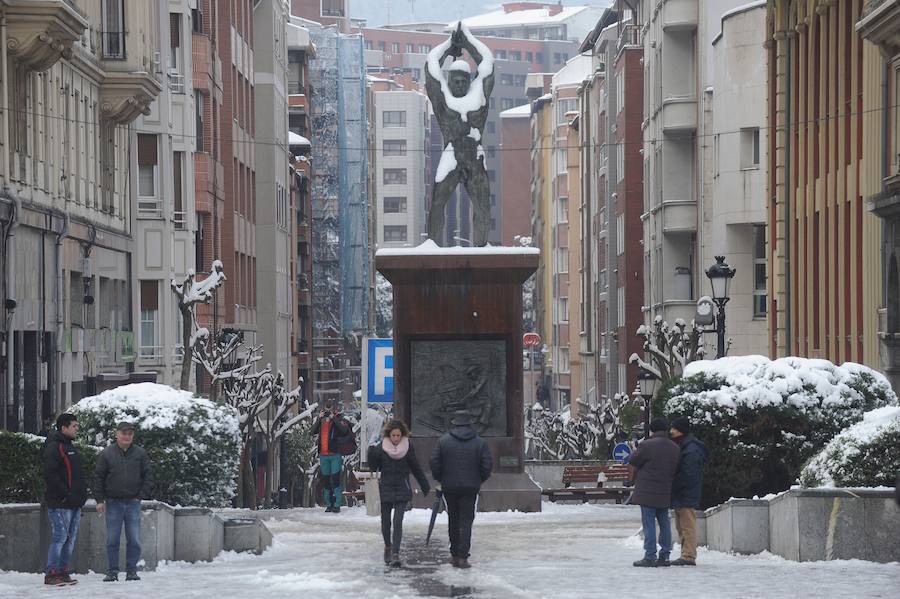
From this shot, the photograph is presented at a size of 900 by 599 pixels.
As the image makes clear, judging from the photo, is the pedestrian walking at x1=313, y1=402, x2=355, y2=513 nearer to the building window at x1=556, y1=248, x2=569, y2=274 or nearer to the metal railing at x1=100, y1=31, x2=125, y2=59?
the metal railing at x1=100, y1=31, x2=125, y2=59

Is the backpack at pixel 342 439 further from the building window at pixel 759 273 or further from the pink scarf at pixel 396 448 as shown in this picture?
the building window at pixel 759 273

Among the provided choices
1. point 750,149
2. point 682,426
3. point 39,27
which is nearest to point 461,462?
point 682,426

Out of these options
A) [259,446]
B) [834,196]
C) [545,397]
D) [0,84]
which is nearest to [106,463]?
[0,84]

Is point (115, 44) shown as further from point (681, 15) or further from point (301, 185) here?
point (301, 185)

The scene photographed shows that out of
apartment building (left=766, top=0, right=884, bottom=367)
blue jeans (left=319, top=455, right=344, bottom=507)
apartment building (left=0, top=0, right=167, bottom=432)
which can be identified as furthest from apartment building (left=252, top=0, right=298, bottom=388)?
blue jeans (left=319, top=455, right=344, bottom=507)

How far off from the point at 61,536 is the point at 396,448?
342 centimetres

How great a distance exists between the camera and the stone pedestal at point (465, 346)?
27.7m

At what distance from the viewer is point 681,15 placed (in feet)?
224

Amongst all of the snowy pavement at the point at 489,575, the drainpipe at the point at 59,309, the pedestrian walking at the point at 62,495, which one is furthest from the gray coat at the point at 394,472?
the drainpipe at the point at 59,309

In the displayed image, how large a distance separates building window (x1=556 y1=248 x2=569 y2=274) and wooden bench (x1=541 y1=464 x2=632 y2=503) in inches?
3637

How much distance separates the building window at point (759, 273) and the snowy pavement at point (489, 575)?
38.0m

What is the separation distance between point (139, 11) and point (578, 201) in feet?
257

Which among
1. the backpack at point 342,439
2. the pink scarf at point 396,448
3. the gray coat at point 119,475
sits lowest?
the backpack at point 342,439

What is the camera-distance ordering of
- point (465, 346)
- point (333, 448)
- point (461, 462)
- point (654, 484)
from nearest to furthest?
point (461, 462)
point (654, 484)
point (465, 346)
point (333, 448)
